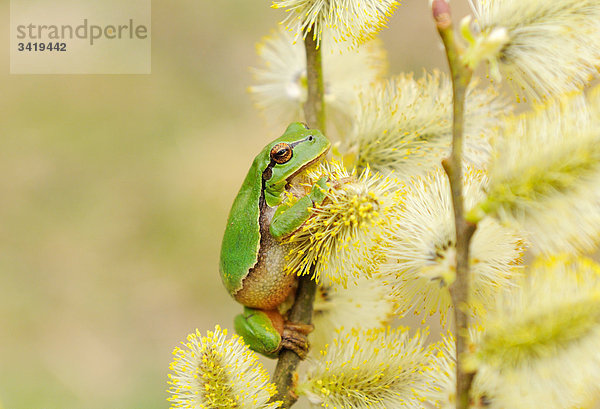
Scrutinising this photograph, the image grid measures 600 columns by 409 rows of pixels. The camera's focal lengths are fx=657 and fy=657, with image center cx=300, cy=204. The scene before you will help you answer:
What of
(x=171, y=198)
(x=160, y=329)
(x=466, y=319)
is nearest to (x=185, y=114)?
(x=171, y=198)

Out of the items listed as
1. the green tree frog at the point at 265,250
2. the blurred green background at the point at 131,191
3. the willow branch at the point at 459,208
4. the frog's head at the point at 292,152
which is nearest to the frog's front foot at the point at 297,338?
the green tree frog at the point at 265,250

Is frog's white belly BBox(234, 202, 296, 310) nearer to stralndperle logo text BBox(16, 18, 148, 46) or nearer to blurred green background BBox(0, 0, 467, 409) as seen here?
blurred green background BBox(0, 0, 467, 409)

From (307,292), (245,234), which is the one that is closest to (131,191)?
(245,234)

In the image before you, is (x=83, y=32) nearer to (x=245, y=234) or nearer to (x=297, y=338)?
(x=245, y=234)

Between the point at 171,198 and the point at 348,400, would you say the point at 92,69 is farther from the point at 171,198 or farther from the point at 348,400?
the point at 348,400

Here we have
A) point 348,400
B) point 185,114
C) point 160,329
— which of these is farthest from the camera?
point 185,114
